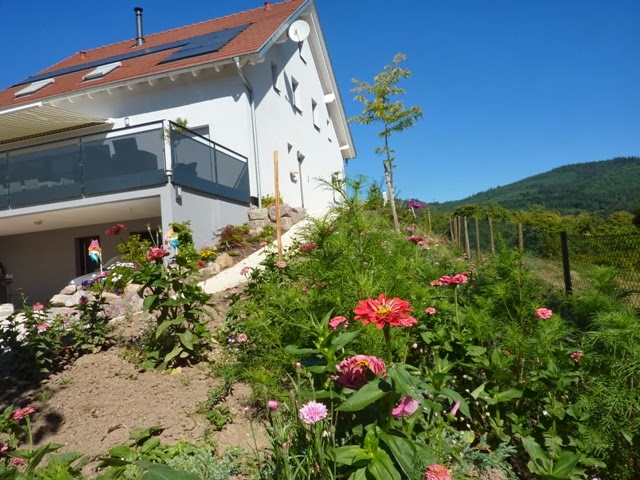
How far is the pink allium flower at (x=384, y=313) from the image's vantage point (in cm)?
138

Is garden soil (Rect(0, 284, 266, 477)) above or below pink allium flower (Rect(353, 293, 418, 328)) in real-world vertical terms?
→ below

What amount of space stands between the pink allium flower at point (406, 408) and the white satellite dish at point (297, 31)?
13208mm

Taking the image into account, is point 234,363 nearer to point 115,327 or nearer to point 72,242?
point 115,327

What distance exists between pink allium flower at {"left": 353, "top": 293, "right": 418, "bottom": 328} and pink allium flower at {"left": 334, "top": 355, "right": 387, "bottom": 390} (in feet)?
0.42

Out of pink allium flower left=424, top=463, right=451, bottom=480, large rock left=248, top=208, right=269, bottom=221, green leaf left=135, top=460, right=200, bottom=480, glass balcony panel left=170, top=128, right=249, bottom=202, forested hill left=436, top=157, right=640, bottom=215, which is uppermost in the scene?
forested hill left=436, top=157, right=640, bottom=215

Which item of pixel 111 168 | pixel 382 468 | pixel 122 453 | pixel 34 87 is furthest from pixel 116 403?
pixel 34 87

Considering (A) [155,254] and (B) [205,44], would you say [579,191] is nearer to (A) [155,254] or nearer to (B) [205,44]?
(B) [205,44]

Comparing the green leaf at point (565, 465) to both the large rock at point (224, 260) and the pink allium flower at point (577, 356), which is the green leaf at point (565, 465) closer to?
the pink allium flower at point (577, 356)

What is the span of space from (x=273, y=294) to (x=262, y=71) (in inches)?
411

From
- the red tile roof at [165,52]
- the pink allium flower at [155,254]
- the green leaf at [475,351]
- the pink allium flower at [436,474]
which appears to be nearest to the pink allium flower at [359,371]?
the pink allium flower at [436,474]

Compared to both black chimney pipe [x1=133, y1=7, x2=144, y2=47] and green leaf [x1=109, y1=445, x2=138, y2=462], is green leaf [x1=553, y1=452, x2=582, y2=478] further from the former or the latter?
black chimney pipe [x1=133, y1=7, x2=144, y2=47]

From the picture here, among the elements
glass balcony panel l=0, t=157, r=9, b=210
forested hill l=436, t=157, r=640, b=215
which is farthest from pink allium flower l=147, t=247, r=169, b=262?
forested hill l=436, t=157, r=640, b=215

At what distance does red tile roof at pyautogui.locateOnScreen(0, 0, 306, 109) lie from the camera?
36.2 feet

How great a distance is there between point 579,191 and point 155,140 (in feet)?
207
